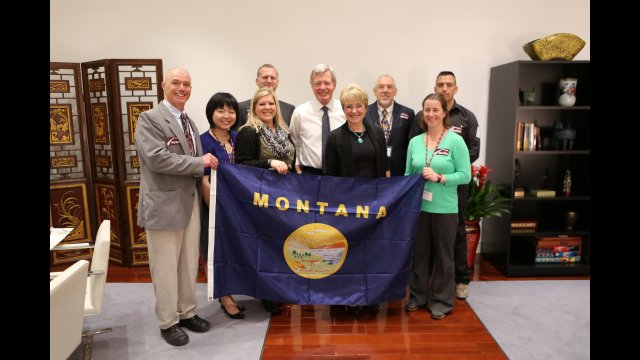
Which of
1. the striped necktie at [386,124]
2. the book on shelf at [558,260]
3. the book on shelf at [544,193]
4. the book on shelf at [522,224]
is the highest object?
the striped necktie at [386,124]

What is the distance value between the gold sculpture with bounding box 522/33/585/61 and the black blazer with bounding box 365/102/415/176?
4.61ft

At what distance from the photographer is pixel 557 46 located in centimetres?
389

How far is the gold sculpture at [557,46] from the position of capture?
153 inches

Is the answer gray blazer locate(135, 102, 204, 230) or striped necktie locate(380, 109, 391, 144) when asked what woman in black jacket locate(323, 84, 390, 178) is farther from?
gray blazer locate(135, 102, 204, 230)

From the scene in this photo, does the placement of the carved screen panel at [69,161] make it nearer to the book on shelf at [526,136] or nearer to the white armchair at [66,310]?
the white armchair at [66,310]

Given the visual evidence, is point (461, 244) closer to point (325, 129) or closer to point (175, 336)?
point (325, 129)

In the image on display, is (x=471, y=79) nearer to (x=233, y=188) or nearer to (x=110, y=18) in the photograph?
(x=233, y=188)

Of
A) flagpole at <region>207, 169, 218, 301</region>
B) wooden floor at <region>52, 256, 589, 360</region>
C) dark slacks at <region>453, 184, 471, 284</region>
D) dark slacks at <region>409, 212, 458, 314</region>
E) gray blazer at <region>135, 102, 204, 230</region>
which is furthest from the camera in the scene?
dark slacks at <region>453, 184, 471, 284</region>

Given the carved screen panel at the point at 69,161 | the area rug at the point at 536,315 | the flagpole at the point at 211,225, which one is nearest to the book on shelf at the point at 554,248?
the area rug at the point at 536,315

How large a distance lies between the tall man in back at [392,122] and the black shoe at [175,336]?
1995 mm

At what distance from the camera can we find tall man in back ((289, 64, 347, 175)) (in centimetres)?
313

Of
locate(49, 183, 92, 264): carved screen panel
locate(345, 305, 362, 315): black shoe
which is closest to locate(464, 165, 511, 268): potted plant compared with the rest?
locate(345, 305, 362, 315): black shoe

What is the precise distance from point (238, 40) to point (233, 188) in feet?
6.81

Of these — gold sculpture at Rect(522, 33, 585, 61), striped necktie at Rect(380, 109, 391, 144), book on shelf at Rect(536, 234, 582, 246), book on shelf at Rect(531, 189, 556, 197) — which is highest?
gold sculpture at Rect(522, 33, 585, 61)
